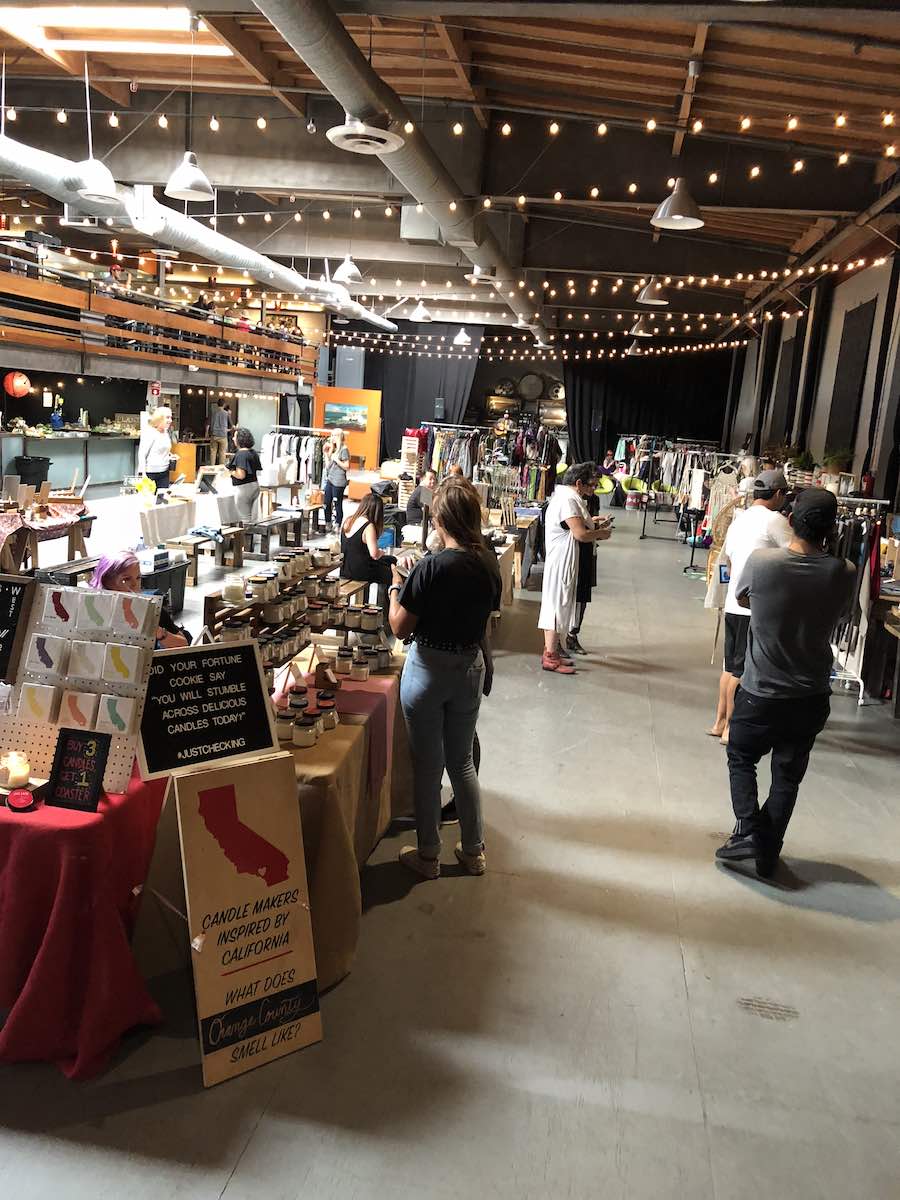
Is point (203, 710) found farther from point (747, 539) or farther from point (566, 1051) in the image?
point (747, 539)

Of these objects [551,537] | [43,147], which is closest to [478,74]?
[551,537]

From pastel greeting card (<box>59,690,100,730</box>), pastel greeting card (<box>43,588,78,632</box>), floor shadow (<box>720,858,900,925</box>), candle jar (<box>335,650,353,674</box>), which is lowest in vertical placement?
floor shadow (<box>720,858,900,925</box>)

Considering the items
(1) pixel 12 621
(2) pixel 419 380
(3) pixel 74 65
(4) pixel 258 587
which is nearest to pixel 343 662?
(4) pixel 258 587

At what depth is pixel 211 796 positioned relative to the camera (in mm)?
2496

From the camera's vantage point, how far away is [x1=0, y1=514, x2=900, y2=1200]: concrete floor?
2.21 m

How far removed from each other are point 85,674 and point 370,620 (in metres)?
1.64

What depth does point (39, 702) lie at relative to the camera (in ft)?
8.52

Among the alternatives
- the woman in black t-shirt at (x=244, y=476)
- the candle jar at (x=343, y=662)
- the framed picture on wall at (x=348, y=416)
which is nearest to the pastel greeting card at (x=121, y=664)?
the candle jar at (x=343, y=662)

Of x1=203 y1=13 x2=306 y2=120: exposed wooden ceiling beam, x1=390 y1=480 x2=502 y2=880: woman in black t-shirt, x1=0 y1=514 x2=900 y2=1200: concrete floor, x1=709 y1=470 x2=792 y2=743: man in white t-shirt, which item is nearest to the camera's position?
x1=0 y1=514 x2=900 y2=1200: concrete floor

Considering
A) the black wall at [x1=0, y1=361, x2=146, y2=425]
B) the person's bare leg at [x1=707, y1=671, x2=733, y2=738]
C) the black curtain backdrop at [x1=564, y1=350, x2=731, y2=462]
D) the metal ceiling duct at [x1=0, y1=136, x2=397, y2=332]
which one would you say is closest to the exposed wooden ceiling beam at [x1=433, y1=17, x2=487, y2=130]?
the metal ceiling duct at [x1=0, y1=136, x2=397, y2=332]

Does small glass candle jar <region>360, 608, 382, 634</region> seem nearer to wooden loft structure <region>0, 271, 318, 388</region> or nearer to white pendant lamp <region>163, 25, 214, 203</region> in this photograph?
white pendant lamp <region>163, 25, 214, 203</region>

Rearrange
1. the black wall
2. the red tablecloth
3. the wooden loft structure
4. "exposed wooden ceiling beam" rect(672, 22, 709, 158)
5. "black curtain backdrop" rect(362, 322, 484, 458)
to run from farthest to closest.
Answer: "black curtain backdrop" rect(362, 322, 484, 458)
the black wall
the wooden loft structure
"exposed wooden ceiling beam" rect(672, 22, 709, 158)
the red tablecloth

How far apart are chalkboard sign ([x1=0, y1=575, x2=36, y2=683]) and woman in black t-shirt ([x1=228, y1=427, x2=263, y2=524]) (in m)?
8.45

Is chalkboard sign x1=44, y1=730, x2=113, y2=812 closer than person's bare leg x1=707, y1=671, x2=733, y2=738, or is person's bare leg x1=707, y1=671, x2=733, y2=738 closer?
chalkboard sign x1=44, y1=730, x2=113, y2=812
